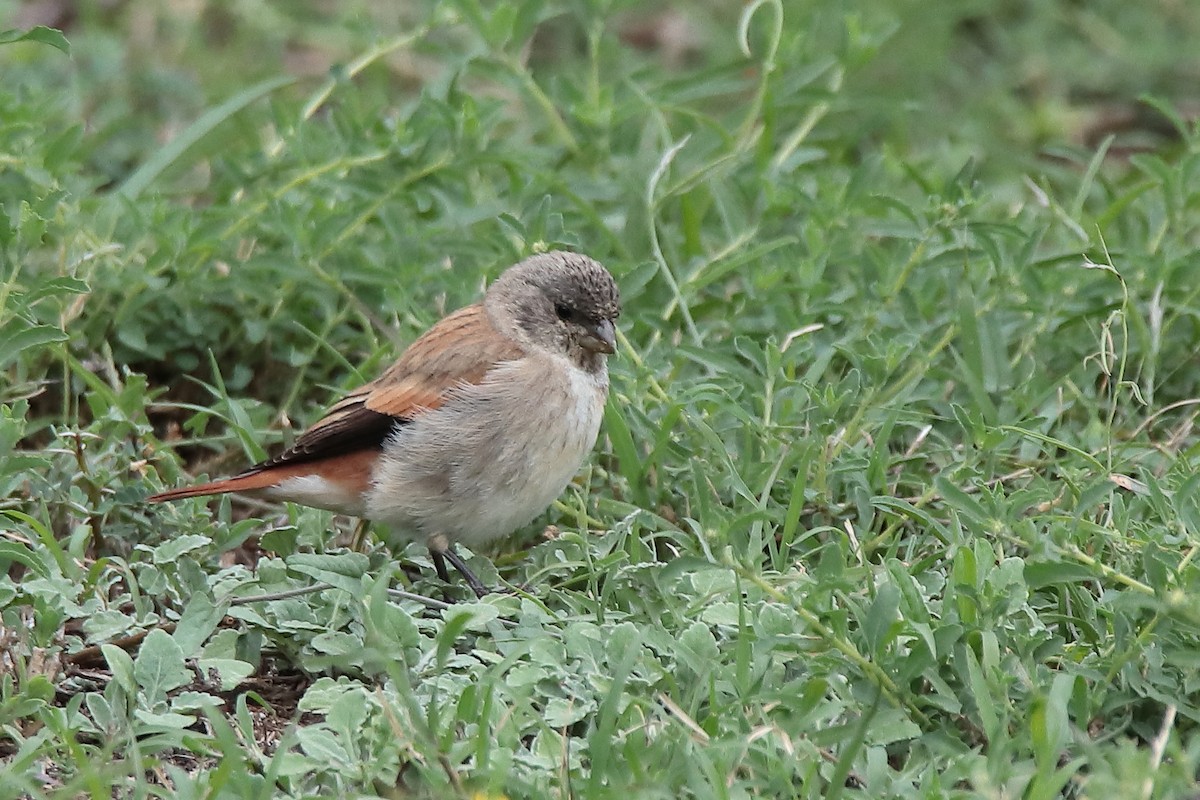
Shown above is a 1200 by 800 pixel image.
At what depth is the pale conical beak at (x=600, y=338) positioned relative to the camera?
186 inches

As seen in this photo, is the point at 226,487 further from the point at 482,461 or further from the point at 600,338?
the point at 600,338

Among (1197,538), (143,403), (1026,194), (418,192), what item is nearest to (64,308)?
(143,403)

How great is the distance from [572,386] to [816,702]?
4.79 ft

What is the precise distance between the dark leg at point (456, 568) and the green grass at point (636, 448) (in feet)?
0.29

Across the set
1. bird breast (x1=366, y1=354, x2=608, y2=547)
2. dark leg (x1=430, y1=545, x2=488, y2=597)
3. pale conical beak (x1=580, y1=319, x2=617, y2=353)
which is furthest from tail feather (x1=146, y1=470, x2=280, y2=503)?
pale conical beak (x1=580, y1=319, x2=617, y2=353)

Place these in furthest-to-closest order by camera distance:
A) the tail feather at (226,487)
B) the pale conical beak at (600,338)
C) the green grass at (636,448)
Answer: the pale conical beak at (600,338), the tail feather at (226,487), the green grass at (636,448)

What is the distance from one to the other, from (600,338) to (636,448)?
13.3 inches

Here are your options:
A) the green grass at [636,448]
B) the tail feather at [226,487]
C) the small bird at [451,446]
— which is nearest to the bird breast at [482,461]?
the small bird at [451,446]

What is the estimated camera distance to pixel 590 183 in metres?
5.88

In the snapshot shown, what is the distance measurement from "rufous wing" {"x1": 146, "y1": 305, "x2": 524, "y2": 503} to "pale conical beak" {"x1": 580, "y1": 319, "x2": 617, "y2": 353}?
0.20 metres

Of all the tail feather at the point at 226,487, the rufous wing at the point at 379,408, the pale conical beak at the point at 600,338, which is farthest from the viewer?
the pale conical beak at the point at 600,338

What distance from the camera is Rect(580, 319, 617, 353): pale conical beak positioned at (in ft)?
15.5

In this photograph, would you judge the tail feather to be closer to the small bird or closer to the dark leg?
the small bird

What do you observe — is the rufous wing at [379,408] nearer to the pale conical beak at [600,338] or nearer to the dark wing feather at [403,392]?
the dark wing feather at [403,392]
